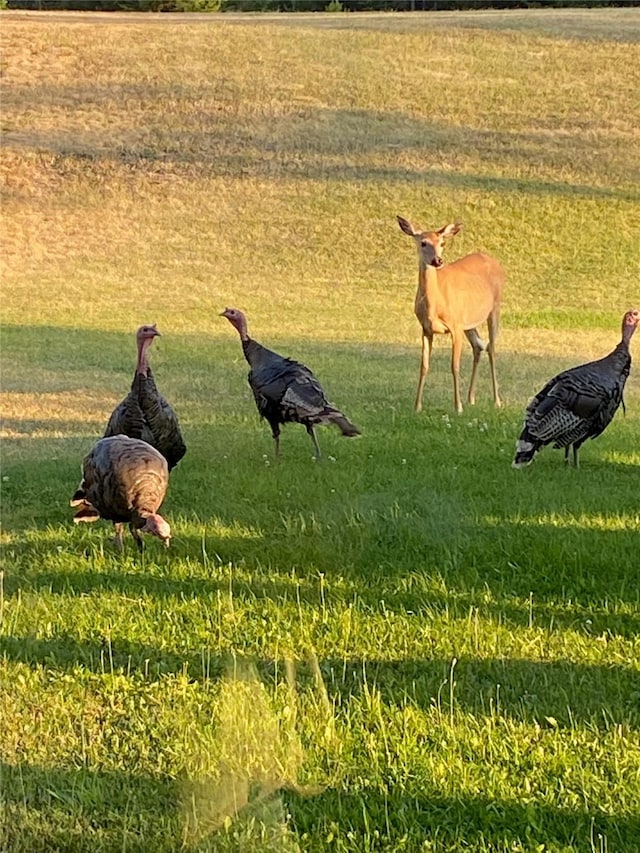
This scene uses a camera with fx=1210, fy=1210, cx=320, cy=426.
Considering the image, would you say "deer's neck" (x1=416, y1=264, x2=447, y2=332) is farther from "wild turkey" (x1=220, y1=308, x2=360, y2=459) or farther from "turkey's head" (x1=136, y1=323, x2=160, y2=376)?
→ "turkey's head" (x1=136, y1=323, x2=160, y2=376)

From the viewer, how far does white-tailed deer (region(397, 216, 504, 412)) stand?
10.6 m

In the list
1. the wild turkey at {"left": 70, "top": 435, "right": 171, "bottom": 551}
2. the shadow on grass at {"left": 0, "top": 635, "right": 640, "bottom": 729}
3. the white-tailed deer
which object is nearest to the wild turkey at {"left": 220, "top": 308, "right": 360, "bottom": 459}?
the wild turkey at {"left": 70, "top": 435, "right": 171, "bottom": 551}

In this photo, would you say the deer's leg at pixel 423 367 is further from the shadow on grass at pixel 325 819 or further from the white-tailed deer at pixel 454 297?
the shadow on grass at pixel 325 819

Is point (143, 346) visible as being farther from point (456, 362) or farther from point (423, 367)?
point (456, 362)

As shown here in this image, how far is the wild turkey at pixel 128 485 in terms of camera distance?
19.6 feet

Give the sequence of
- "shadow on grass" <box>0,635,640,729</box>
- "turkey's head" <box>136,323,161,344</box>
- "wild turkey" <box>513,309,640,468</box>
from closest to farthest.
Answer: "shadow on grass" <box>0,635,640,729</box>
"turkey's head" <box>136,323,161,344</box>
"wild turkey" <box>513,309,640,468</box>

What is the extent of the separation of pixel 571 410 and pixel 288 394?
1.82 metres

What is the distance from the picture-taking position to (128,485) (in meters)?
5.97

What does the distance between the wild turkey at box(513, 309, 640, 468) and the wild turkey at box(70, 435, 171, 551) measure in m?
2.64

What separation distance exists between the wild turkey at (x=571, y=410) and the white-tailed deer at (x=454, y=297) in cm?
287

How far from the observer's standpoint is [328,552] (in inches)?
245

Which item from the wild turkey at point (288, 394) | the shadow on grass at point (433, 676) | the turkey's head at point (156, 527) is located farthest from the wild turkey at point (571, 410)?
the shadow on grass at point (433, 676)

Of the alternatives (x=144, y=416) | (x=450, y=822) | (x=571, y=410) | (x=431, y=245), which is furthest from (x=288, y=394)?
(x=450, y=822)

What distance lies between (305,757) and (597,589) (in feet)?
6.85
